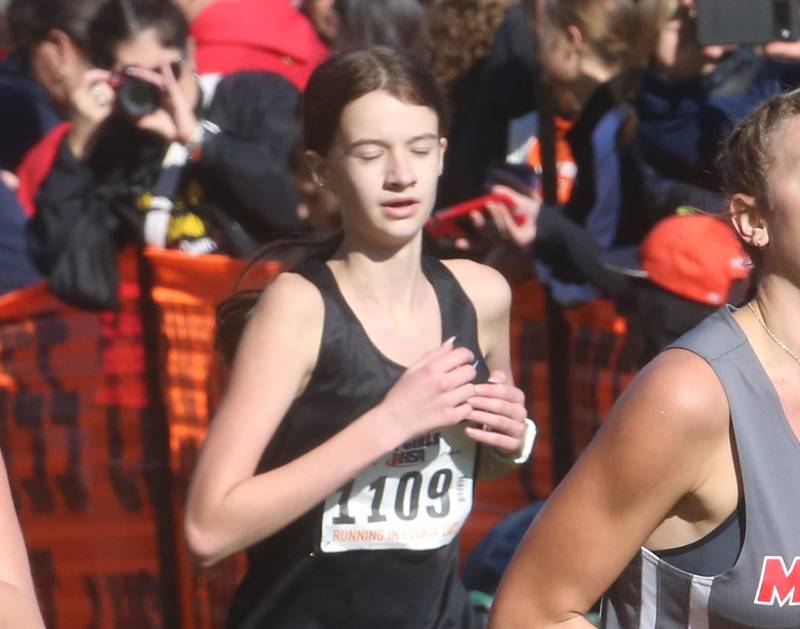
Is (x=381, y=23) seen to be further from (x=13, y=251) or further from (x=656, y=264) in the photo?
(x=656, y=264)

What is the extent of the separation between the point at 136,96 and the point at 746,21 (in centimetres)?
169

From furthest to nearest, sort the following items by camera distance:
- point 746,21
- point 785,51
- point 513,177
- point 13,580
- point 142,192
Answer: point 142,192
point 513,177
point 785,51
point 746,21
point 13,580

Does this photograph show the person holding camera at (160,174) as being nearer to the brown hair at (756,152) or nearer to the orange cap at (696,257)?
the orange cap at (696,257)

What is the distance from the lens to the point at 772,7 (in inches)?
164

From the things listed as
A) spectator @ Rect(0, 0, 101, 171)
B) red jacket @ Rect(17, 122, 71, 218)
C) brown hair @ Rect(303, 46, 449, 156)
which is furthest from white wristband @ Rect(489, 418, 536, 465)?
spectator @ Rect(0, 0, 101, 171)

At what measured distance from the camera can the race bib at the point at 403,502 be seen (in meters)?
3.14

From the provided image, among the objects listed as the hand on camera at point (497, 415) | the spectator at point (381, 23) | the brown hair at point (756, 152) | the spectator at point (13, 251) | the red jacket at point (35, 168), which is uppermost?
the brown hair at point (756, 152)

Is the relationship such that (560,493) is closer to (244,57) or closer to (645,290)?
(645,290)

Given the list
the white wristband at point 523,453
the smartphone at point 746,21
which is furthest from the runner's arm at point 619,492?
the smartphone at point 746,21

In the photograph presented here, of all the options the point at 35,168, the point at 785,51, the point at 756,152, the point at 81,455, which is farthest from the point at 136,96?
the point at 756,152

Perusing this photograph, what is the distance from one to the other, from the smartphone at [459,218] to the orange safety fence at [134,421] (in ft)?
0.84

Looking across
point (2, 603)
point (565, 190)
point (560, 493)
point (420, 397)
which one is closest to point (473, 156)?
point (565, 190)

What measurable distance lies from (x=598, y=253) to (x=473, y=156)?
700 millimetres

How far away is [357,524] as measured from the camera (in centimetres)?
314
